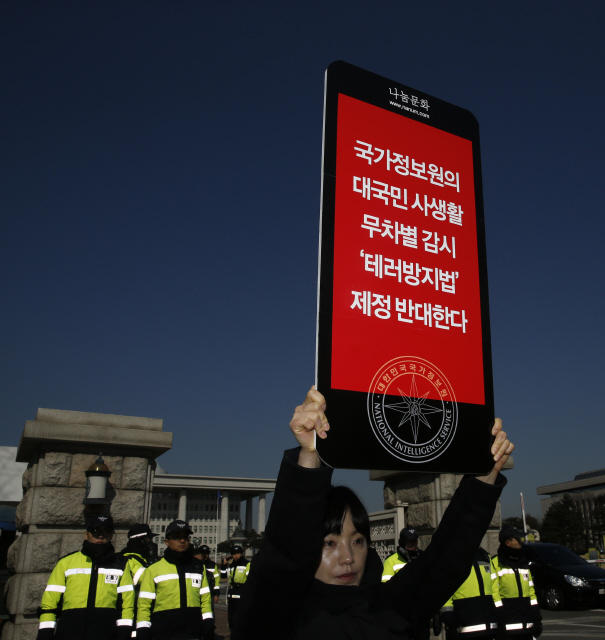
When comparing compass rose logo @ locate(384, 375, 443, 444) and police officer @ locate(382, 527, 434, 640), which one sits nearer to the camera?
compass rose logo @ locate(384, 375, 443, 444)

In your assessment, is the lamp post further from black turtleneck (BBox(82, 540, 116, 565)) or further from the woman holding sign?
the woman holding sign

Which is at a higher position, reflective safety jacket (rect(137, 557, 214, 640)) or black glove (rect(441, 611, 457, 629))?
reflective safety jacket (rect(137, 557, 214, 640))

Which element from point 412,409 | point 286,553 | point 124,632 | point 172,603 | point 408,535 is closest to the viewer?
point 286,553

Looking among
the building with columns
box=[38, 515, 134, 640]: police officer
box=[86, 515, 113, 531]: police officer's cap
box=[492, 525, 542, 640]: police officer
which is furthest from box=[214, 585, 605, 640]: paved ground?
the building with columns

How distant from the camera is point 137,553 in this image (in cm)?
614

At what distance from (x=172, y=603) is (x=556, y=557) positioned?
37.8 ft

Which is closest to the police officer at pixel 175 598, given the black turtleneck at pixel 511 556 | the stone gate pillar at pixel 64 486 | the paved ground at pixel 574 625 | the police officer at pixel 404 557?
the stone gate pillar at pixel 64 486

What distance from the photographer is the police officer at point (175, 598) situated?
5.27 metres

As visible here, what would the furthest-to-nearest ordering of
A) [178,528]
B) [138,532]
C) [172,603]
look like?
1. [138,532]
2. [178,528]
3. [172,603]

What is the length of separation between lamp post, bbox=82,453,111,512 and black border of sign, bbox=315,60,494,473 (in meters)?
5.36

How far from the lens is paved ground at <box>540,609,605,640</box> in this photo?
941 centimetres

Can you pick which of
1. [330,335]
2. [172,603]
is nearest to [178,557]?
[172,603]

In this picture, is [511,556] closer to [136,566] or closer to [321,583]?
[136,566]

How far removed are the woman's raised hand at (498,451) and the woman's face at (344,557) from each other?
49 centimetres
